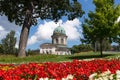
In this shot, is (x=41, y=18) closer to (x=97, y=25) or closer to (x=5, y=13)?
(x=5, y=13)

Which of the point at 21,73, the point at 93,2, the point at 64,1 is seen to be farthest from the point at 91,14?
the point at 21,73

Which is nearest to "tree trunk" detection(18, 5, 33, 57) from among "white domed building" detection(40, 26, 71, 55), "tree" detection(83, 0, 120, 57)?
"tree" detection(83, 0, 120, 57)

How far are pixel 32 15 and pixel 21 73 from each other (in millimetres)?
41401

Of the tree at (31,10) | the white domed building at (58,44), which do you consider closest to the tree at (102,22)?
the tree at (31,10)

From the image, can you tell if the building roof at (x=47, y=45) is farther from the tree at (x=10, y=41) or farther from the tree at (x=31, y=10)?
the tree at (x=31, y=10)

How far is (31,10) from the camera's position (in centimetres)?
4891

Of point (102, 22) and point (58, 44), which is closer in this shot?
point (102, 22)

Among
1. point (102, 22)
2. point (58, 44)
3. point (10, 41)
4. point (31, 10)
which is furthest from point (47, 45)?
point (102, 22)

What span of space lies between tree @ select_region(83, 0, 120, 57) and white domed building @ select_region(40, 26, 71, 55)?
8921 centimetres

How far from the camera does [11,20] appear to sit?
5044cm

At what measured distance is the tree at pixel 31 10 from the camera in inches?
1888

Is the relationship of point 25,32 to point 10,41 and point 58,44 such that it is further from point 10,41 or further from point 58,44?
point 58,44

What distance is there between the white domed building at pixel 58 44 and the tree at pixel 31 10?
8073cm

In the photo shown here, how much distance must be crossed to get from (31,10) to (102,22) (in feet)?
40.6
